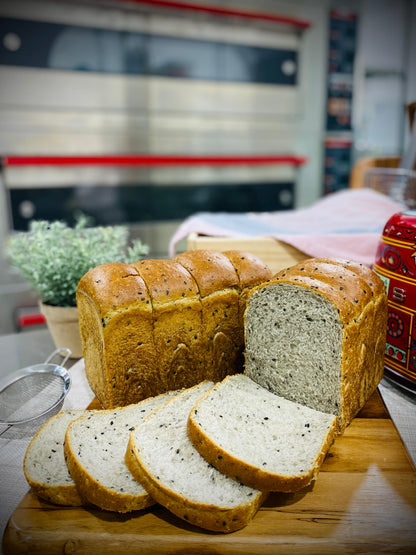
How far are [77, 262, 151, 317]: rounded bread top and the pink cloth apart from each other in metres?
0.74

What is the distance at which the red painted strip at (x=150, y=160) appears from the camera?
3.40m

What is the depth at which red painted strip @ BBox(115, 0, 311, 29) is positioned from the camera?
11.8 ft

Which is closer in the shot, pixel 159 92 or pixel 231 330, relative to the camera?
pixel 231 330

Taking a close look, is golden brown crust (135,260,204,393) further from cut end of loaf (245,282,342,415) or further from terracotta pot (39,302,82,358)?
terracotta pot (39,302,82,358)

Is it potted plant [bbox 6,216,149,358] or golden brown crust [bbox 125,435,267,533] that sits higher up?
potted plant [bbox 6,216,149,358]

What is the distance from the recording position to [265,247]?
73.5 inches

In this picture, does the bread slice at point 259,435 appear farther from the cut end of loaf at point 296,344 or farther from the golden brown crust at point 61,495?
the golden brown crust at point 61,495

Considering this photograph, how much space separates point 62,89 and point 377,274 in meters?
3.04

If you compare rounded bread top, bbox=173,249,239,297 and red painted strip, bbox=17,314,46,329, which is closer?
rounded bread top, bbox=173,249,239,297

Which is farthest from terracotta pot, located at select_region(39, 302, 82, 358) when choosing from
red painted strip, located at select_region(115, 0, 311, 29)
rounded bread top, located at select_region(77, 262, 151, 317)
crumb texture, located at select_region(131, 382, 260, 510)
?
red painted strip, located at select_region(115, 0, 311, 29)

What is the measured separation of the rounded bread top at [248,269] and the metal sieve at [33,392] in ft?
2.14

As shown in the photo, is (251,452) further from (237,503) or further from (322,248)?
(322,248)

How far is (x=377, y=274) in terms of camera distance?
1.45 m

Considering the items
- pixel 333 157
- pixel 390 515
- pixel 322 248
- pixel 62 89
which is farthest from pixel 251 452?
pixel 333 157
